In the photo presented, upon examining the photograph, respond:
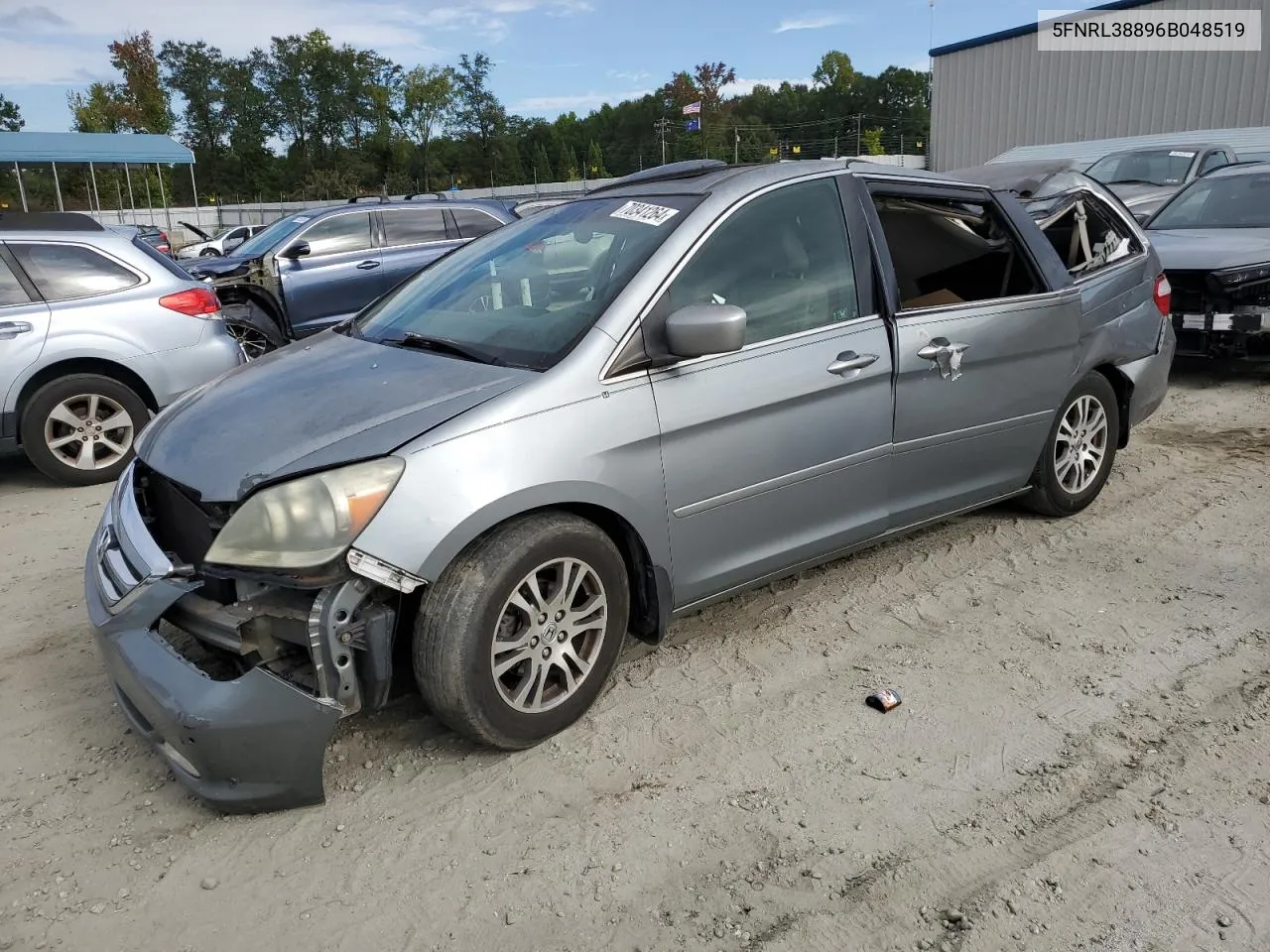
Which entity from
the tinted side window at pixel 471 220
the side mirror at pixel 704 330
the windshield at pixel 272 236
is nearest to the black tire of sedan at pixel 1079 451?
the side mirror at pixel 704 330

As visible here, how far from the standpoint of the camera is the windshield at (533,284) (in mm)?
3236

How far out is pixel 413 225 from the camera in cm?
1026

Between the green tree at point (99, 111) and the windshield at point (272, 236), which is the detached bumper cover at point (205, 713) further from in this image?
the green tree at point (99, 111)

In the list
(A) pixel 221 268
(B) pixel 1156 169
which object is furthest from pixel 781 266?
(B) pixel 1156 169

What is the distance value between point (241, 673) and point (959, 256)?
366 cm

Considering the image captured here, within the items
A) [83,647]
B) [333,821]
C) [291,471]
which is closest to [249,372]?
[291,471]

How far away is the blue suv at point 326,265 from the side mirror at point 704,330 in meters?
6.49

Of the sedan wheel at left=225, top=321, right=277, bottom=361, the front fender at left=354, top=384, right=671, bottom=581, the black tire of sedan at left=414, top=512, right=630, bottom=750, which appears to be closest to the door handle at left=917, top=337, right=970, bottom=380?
the front fender at left=354, top=384, right=671, bottom=581

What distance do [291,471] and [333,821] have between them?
1011 millimetres

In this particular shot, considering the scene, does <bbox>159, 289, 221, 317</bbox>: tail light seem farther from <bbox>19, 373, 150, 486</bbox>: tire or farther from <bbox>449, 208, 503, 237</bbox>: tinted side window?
<bbox>449, 208, 503, 237</bbox>: tinted side window

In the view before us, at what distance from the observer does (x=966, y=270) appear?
181 inches

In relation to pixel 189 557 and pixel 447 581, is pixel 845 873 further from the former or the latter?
pixel 189 557

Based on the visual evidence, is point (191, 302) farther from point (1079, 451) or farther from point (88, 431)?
point (1079, 451)

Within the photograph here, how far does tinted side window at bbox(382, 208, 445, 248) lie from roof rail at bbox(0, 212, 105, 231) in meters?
3.78
